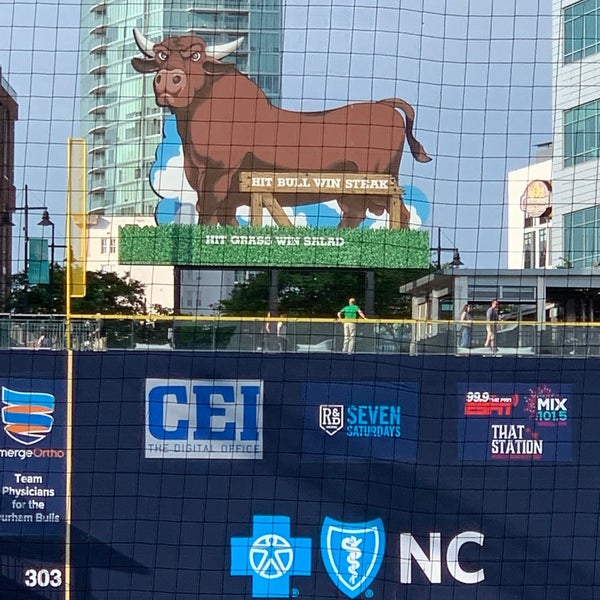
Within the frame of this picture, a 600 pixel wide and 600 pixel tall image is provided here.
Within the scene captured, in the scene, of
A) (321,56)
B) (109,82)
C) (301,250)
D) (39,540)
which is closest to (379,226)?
(301,250)

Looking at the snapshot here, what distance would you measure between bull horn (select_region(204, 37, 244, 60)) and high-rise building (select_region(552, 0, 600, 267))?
13.9 feet

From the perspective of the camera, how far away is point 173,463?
13078mm

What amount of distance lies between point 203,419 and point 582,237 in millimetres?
8415

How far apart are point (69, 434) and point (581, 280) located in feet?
21.8

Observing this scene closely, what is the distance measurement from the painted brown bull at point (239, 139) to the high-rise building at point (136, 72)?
0.61ft

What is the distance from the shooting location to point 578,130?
17.9m

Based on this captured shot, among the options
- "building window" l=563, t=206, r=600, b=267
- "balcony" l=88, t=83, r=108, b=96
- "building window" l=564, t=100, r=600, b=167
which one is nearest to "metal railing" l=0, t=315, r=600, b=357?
"balcony" l=88, t=83, r=108, b=96

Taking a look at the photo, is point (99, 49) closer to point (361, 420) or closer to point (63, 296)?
point (63, 296)

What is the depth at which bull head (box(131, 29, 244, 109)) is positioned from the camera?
15914 millimetres

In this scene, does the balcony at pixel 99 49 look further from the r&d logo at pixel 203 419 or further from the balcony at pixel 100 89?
the r&d logo at pixel 203 419

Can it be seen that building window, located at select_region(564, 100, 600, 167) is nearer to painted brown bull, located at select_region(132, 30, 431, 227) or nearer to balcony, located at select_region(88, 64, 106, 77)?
painted brown bull, located at select_region(132, 30, 431, 227)

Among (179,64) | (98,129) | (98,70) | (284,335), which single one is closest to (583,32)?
(179,64)

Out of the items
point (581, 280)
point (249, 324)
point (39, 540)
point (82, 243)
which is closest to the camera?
point (39, 540)

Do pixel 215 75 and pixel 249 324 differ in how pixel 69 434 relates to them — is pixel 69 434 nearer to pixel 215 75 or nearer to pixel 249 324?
pixel 249 324
